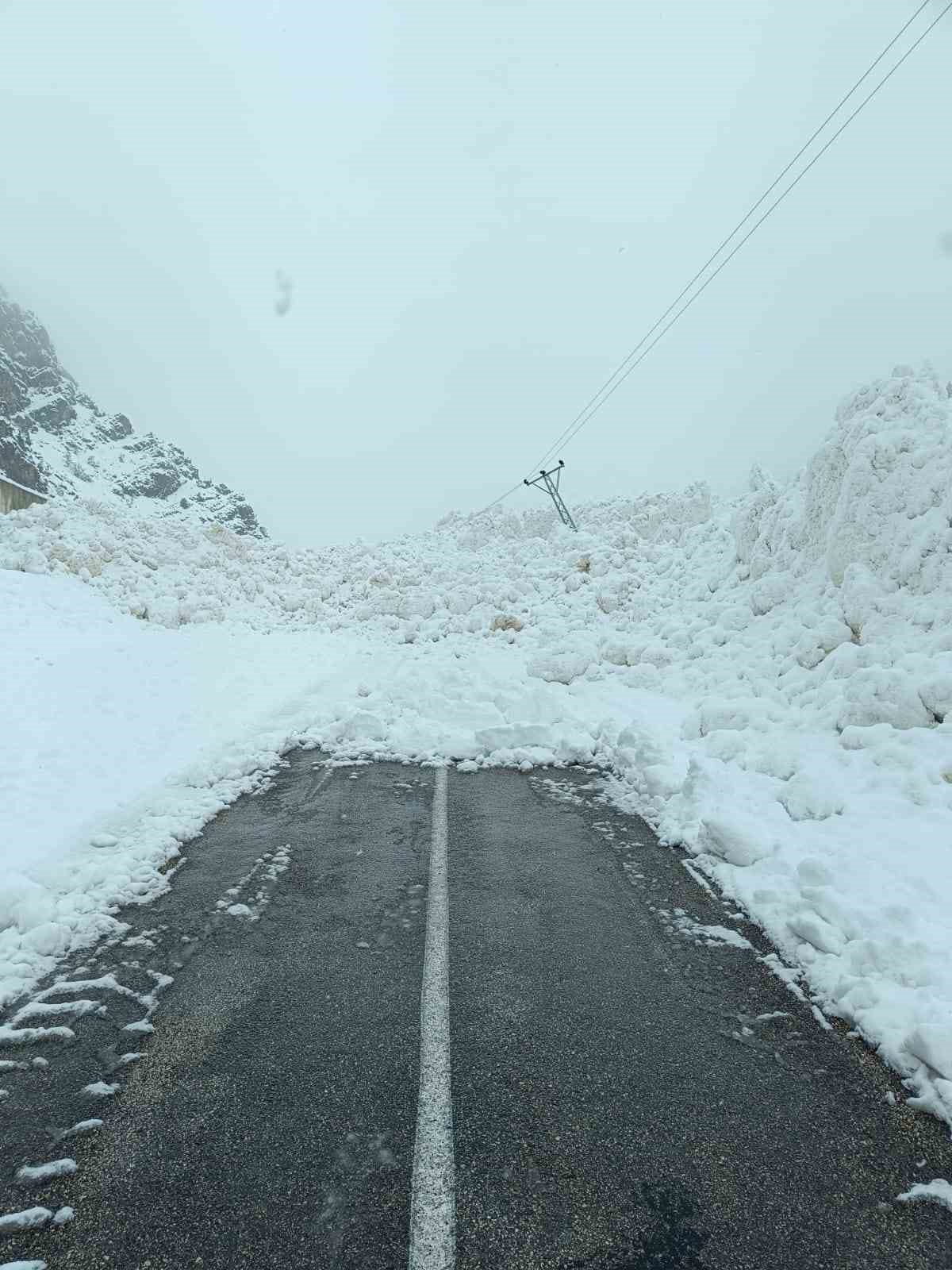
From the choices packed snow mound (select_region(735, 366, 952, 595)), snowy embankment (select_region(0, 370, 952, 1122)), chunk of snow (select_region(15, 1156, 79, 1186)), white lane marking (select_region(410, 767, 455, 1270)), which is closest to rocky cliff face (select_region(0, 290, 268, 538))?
snowy embankment (select_region(0, 370, 952, 1122))

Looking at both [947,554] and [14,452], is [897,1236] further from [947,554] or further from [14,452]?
[14,452]

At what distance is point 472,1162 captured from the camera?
2475 millimetres

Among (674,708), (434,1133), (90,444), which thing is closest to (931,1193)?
(434,1133)

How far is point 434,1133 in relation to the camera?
262cm

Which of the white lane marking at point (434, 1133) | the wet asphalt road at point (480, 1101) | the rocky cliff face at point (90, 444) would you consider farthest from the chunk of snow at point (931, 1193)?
the rocky cliff face at point (90, 444)

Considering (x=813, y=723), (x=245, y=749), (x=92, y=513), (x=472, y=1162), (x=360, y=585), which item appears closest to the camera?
(x=472, y=1162)

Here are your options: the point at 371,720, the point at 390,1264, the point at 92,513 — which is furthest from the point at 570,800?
the point at 92,513

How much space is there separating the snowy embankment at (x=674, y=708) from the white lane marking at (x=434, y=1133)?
88.3 inches

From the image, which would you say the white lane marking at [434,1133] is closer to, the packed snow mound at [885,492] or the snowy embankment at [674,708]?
the snowy embankment at [674,708]

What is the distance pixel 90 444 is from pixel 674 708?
508ft

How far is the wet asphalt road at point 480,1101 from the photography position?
221 cm

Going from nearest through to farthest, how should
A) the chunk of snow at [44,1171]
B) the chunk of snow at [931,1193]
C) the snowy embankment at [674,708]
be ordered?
the chunk of snow at [931,1193]
the chunk of snow at [44,1171]
the snowy embankment at [674,708]

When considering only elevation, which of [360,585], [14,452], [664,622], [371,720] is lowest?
[371,720]

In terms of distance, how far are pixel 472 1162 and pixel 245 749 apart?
7646 mm
